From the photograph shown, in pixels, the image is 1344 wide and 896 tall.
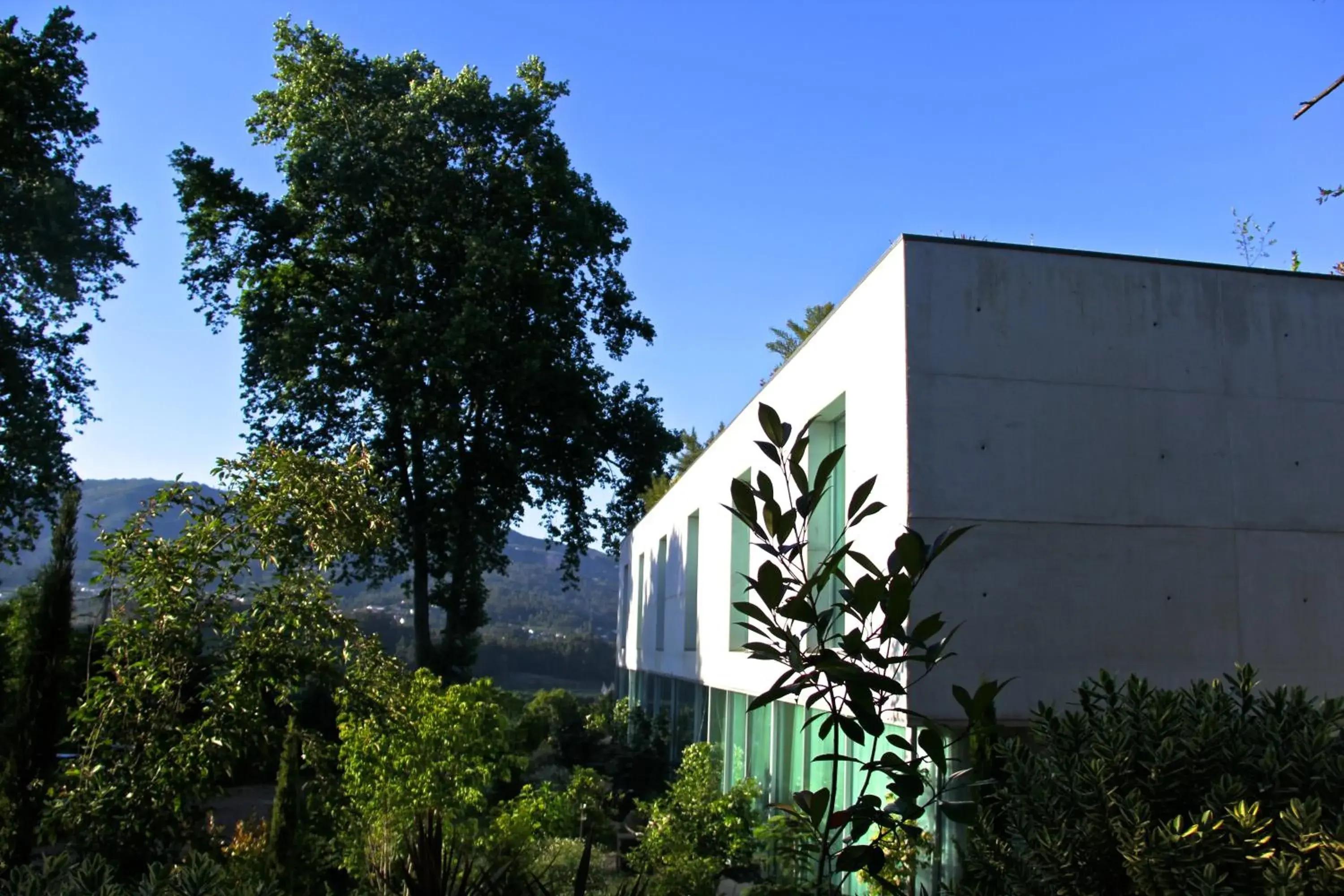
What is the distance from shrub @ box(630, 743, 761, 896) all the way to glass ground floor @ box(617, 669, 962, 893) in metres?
0.43

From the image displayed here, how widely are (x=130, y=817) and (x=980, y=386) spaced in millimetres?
6343

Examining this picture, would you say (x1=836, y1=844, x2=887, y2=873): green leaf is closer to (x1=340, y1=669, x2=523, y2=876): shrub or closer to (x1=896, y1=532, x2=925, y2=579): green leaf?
(x1=896, y1=532, x2=925, y2=579): green leaf

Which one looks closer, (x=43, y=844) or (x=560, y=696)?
(x=43, y=844)

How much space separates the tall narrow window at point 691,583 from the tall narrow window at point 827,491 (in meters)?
6.10

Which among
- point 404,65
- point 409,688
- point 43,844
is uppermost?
point 404,65

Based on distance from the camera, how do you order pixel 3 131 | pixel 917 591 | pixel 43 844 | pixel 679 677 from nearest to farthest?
1. pixel 43 844
2. pixel 917 591
3. pixel 679 677
4. pixel 3 131

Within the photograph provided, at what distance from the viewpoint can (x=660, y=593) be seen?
20781 mm

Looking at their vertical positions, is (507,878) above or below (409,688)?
below

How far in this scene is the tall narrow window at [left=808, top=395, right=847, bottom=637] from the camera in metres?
10.2

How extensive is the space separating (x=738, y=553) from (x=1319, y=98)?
30.2ft

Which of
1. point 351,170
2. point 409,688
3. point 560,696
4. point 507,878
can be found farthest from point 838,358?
point 560,696

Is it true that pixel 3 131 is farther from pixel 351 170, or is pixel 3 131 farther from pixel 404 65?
pixel 404 65

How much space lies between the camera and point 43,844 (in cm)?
688

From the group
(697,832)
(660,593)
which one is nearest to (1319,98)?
(697,832)
